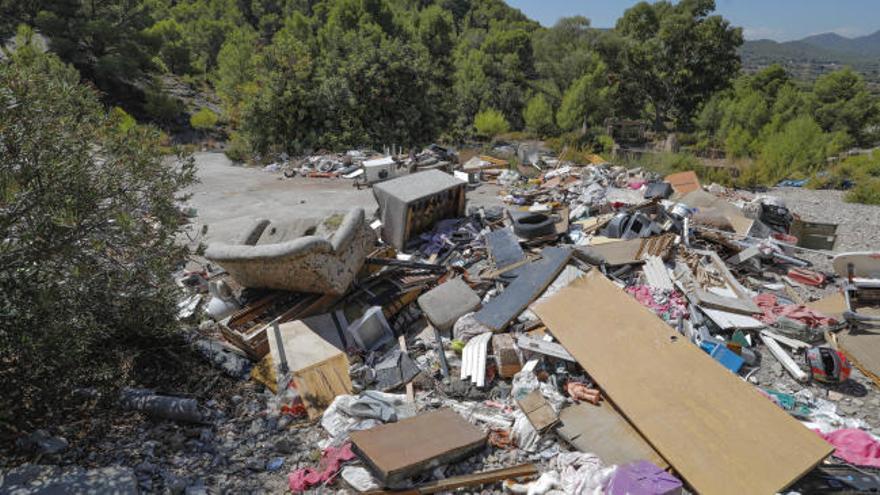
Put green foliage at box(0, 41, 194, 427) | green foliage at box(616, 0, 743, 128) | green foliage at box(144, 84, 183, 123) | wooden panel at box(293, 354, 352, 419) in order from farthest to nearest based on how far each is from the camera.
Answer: green foliage at box(616, 0, 743, 128) < green foliage at box(144, 84, 183, 123) < wooden panel at box(293, 354, 352, 419) < green foliage at box(0, 41, 194, 427)

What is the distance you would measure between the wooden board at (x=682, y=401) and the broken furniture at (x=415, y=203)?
3.03 m

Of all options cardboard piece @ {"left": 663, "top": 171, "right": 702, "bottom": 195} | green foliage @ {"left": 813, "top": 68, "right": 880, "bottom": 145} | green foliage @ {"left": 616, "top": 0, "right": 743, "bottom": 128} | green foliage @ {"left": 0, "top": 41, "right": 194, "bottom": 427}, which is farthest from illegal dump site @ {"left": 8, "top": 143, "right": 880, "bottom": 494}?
green foliage @ {"left": 813, "top": 68, "right": 880, "bottom": 145}

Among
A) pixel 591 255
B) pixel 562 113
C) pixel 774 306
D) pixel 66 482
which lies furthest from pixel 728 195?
pixel 562 113

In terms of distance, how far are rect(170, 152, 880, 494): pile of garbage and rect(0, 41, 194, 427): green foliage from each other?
810mm

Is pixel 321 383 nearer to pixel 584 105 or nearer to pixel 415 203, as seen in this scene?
pixel 415 203

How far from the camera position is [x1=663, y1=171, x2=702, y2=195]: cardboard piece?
33.7 feet

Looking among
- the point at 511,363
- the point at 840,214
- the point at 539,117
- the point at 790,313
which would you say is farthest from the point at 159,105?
the point at 840,214

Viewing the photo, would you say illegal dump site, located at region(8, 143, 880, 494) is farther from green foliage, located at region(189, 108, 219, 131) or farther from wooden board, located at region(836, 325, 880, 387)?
green foliage, located at region(189, 108, 219, 131)

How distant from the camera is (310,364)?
5012mm

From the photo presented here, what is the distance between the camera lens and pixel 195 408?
4.29 m

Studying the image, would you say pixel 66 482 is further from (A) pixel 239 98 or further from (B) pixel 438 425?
(A) pixel 239 98

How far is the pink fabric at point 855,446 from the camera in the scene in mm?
3701

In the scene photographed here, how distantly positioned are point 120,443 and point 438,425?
8.90 ft

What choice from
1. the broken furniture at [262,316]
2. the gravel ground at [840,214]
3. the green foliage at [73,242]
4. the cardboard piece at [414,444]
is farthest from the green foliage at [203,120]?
the gravel ground at [840,214]
